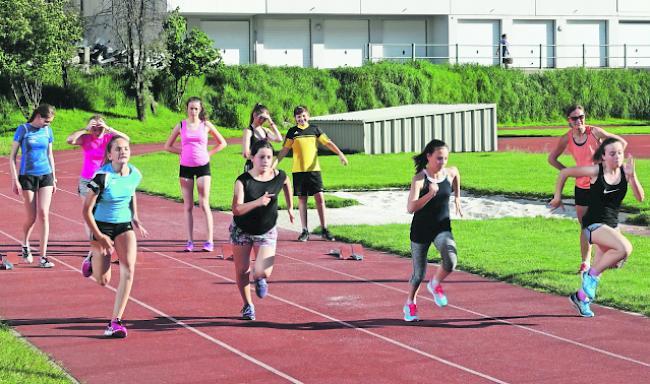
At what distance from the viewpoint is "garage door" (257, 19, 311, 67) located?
64375 millimetres

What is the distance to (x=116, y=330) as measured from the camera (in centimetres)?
1151

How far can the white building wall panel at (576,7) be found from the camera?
68312 millimetres

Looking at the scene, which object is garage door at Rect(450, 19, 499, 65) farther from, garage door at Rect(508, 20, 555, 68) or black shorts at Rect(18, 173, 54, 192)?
black shorts at Rect(18, 173, 54, 192)

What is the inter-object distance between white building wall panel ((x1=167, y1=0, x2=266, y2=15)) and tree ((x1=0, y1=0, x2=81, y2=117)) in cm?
1357

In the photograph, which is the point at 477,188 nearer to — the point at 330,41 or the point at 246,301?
the point at 246,301

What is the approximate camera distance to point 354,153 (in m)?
36.9

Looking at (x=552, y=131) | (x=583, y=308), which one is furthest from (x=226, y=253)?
(x=552, y=131)

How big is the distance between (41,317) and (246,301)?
80.3 inches

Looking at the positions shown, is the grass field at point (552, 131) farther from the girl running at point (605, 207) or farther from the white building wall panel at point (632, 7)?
the girl running at point (605, 207)

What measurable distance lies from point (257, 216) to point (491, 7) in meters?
56.8

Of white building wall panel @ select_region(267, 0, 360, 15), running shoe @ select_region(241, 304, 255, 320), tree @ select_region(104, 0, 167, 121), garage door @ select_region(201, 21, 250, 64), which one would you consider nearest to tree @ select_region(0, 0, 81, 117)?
tree @ select_region(104, 0, 167, 121)

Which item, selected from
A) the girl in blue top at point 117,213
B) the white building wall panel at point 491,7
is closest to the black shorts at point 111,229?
the girl in blue top at point 117,213

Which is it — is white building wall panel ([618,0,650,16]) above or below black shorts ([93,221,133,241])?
above

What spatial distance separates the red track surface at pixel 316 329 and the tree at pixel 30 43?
30568 mm
